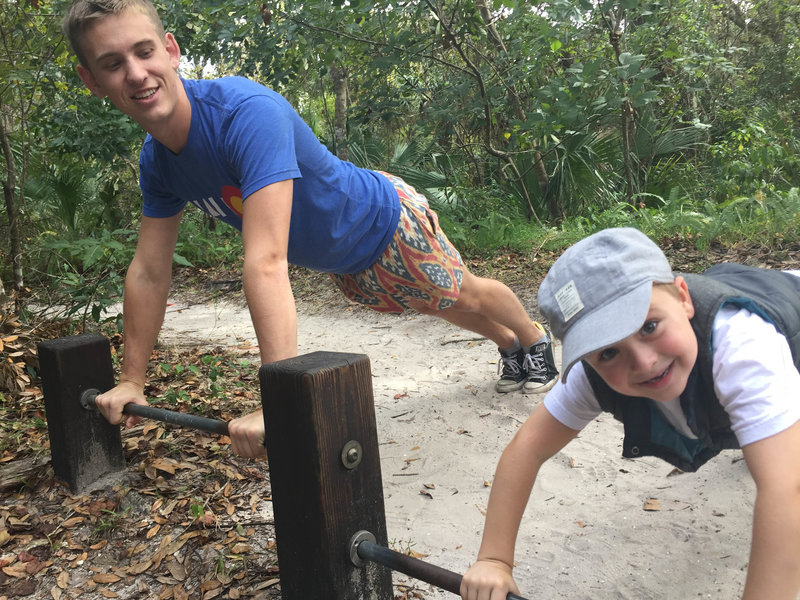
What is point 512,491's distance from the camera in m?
1.42

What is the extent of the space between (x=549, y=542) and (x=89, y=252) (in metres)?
2.83

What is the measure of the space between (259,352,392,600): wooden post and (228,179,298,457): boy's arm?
0.26 metres

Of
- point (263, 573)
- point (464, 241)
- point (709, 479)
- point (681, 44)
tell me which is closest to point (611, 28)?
point (681, 44)

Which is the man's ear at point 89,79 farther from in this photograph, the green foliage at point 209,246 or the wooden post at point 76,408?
the green foliage at point 209,246

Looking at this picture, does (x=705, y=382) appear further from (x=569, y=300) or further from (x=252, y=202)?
(x=252, y=202)

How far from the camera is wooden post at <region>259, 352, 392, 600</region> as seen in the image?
1212mm

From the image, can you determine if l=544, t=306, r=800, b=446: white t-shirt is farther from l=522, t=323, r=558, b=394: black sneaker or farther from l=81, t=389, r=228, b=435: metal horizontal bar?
l=522, t=323, r=558, b=394: black sneaker

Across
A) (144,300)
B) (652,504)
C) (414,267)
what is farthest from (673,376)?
(144,300)

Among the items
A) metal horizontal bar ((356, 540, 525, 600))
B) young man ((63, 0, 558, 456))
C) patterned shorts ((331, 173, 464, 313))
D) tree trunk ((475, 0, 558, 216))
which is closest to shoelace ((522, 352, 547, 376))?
young man ((63, 0, 558, 456))

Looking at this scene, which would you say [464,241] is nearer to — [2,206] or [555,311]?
[2,206]

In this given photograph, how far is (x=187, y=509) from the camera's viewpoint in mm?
2174

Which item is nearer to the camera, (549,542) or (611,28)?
(549,542)

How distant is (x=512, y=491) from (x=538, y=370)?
187cm

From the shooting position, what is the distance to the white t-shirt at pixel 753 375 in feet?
3.70
